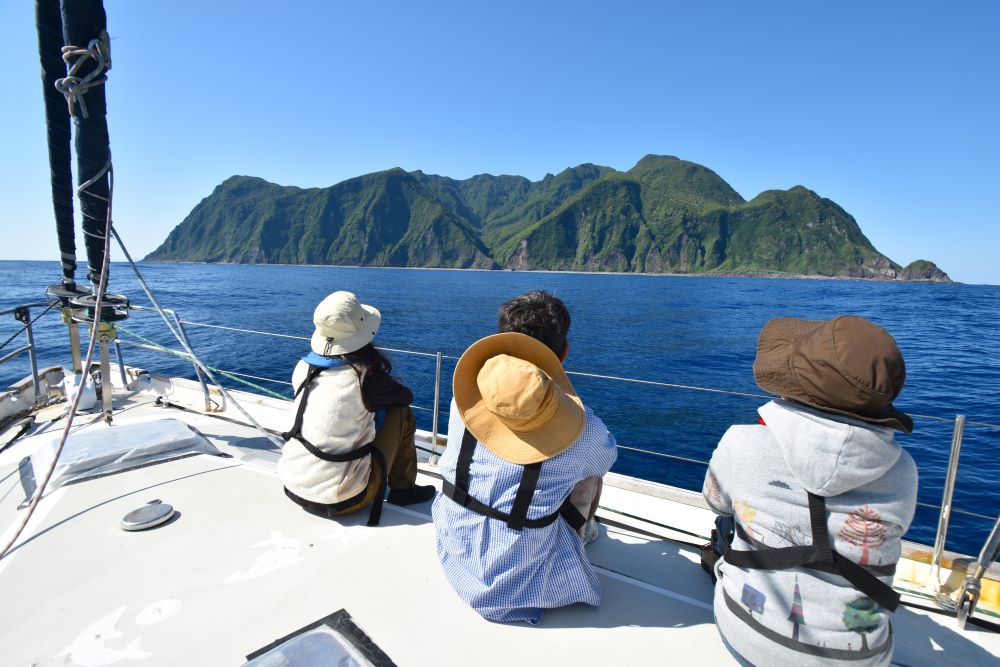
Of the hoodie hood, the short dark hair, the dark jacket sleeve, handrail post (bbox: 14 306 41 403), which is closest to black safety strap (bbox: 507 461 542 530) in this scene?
the short dark hair

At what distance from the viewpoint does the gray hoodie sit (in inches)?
52.7

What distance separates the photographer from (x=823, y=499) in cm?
141

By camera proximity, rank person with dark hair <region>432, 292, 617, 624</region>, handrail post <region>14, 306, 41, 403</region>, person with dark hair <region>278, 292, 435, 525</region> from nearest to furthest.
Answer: person with dark hair <region>432, 292, 617, 624</region> → person with dark hair <region>278, 292, 435, 525</region> → handrail post <region>14, 306, 41, 403</region>

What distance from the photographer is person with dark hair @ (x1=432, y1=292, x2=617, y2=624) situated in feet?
5.28

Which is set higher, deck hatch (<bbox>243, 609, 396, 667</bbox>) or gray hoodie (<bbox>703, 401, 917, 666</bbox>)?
gray hoodie (<bbox>703, 401, 917, 666</bbox>)

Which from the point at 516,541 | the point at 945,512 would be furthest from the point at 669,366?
the point at 516,541

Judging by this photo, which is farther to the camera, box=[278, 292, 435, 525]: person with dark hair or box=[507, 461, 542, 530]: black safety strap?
box=[278, 292, 435, 525]: person with dark hair

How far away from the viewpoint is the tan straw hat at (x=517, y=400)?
1501 mm

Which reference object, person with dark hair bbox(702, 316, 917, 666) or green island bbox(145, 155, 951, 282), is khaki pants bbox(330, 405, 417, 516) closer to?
person with dark hair bbox(702, 316, 917, 666)

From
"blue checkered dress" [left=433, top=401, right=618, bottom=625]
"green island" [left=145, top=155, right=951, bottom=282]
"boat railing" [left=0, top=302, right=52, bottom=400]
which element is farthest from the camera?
"green island" [left=145, top=155, right=951, bottom=282]

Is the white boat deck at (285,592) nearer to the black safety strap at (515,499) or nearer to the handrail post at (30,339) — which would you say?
the black safety strap at (515,499)

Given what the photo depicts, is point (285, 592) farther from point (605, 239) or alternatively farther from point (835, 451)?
point (605, 239)

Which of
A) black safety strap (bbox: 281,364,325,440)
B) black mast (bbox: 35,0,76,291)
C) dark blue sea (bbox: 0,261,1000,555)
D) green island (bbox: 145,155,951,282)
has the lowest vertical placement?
dark blue sea (bbox: 0,261,1000,555)

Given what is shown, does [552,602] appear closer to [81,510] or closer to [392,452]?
[392,452]
